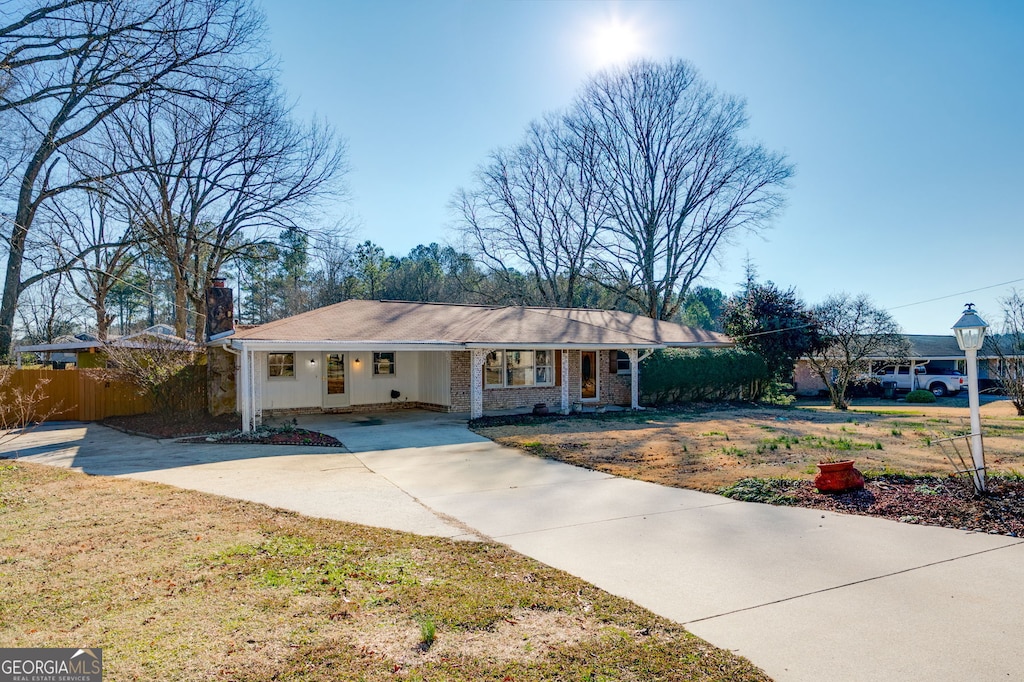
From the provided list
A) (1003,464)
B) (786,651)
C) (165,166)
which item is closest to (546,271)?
(165,166)

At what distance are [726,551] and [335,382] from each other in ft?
47.6

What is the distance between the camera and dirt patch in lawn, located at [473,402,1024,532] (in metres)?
6.62

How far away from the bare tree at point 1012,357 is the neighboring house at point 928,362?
735 mm

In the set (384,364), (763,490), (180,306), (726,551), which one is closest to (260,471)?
(726,551)

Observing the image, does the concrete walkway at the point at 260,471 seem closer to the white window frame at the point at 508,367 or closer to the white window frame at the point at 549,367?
the white window frame at the point at 508,367

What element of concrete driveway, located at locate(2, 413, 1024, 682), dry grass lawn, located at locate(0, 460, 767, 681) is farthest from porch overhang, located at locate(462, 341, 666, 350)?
dry grass lawn, located at locate(0, 460, 767, 681)

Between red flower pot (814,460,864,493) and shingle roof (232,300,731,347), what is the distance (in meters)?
10.0

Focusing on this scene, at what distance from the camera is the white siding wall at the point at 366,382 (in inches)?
658

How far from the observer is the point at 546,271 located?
3650 centimetres

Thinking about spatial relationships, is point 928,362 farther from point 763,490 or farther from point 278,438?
point 278,438

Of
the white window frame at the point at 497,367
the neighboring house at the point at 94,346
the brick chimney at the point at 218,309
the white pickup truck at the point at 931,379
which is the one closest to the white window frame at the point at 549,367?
the white window frame at the point at 497,367

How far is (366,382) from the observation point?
A: 18.0 m

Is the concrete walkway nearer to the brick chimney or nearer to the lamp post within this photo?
the brick chimney

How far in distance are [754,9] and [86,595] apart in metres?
15.3
